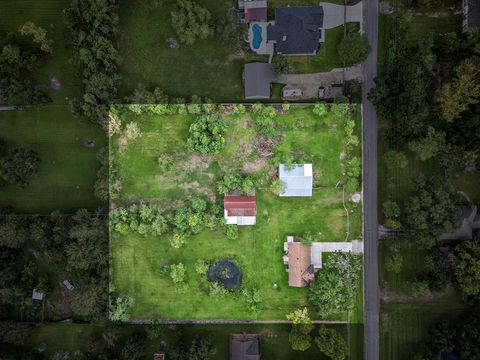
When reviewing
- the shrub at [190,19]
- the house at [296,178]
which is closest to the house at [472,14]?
the house at [296,178]

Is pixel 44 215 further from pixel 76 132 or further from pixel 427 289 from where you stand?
pixel 427 289

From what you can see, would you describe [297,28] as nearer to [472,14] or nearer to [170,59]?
[170,59]

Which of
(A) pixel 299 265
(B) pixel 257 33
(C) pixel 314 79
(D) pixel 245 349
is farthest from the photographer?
(C) pixel 314 79

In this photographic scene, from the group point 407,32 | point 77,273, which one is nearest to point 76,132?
point 77,273

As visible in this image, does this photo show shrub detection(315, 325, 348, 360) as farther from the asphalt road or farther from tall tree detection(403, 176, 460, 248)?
tall tree detection(403, 176, 460, 248)

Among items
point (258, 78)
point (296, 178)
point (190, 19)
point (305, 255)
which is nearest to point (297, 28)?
point (258, 78)

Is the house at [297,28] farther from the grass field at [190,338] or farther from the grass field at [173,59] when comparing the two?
the grass field at [190,338]
